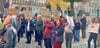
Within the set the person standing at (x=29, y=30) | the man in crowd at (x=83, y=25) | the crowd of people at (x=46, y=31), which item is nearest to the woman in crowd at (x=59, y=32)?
the crowd of people at (x=46, y=31)

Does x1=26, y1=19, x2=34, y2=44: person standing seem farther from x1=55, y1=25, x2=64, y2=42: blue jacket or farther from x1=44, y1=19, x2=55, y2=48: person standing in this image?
x1=55, y1=25, x2=64, y2=42: blue jacket

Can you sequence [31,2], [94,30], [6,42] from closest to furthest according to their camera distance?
[6,42] → [94,30] → [31,2]

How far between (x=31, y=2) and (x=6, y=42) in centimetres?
1615

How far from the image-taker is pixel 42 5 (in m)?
24.1

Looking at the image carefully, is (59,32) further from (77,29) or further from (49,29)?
(77,29)

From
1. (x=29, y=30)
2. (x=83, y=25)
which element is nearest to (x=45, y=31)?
Result: (x=29, y=30)

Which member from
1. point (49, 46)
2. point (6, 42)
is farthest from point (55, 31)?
point (6, 42)

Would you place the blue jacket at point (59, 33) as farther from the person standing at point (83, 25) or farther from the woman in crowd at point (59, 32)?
the person standing at point (83, 25)

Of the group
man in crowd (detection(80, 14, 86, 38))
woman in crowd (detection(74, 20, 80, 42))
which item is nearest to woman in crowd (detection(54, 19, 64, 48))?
woman in crowd (detection(74, 20, 80, 42))

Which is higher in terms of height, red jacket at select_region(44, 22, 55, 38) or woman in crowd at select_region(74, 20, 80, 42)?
red jacket at select_region(44, 22, 55, 38)

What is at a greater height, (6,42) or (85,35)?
(6,42)

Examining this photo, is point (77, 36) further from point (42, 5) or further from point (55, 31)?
point (42, 5)

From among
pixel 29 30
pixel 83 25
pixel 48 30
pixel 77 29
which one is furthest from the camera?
pixel 83 25

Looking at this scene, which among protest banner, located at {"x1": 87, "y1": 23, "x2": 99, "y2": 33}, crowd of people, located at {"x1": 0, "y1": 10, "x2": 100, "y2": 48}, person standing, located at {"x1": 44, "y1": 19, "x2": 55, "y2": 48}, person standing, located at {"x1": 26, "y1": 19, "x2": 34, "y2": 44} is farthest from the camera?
person standing, located at {"x1": 26, "y1": 19, "x2": 34, "y2": 44}
